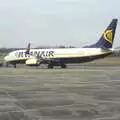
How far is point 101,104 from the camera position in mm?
20906

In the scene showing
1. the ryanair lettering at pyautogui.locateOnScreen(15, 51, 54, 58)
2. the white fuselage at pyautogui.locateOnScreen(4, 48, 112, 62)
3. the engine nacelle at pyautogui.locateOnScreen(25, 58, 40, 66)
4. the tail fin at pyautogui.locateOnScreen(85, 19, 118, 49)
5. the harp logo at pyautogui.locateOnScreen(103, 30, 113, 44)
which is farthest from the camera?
the harp logo at pyautogui.locateOnScreen(103, 30, 113, 44)

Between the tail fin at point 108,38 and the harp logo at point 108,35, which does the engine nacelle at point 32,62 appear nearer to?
the tail fin at point 108,38

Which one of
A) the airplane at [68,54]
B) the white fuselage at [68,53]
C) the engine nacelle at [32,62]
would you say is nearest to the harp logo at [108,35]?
the airplane at [68,54]

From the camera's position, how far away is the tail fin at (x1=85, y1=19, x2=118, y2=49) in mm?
72312

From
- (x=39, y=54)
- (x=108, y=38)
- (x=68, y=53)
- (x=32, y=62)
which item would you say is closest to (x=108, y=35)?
(x=108, y=38)

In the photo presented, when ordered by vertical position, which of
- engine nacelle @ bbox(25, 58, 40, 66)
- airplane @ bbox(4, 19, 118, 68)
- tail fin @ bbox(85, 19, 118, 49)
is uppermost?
tail fin @ bbox(85, 19, 118, 49)

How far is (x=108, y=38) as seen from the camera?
72938mm

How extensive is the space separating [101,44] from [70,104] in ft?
171

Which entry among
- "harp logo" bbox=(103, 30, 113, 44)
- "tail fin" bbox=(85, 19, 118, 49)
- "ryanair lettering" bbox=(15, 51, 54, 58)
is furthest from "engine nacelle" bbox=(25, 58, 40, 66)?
"harp logo" bbox=(103, 30, 113, 44)

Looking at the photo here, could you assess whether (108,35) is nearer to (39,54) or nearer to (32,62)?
(39,54)

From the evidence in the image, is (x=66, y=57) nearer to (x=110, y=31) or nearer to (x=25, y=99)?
(x=110, y=31)

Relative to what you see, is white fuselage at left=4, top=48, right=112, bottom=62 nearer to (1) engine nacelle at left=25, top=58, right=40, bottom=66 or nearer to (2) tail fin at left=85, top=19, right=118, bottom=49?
(1) engine nacelle at left=25, top=58, right=40, bottom=66

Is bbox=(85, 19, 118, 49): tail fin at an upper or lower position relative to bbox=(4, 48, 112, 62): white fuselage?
upper

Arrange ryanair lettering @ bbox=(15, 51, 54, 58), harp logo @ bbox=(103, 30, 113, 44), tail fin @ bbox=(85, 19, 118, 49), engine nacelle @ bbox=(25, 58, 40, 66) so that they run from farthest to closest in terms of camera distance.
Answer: harp logo @ bbox=(103, 30, 113, 44) < tail fin @ bbox=(85, 19, 118, 49) < ryanair lettering @ bbox=(15, 51, 54, 58) < engine nacelle @ bbox=(25, 58, 40, 66)
